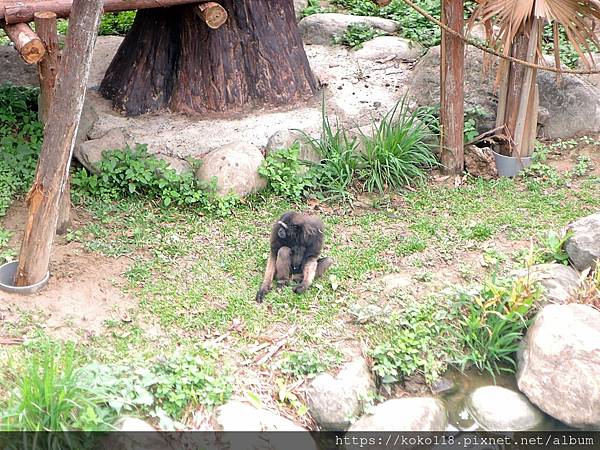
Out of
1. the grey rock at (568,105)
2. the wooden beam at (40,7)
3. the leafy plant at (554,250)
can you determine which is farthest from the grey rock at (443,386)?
the grey rock at (568,105)

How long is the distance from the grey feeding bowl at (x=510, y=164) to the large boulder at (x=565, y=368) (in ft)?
7.98

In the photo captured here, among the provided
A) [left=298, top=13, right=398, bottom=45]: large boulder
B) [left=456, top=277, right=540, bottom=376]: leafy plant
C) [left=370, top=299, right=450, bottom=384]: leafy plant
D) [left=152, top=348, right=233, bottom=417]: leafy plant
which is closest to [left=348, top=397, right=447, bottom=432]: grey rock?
[left=370, top=299, right=450, bottom=384]: leafy plant

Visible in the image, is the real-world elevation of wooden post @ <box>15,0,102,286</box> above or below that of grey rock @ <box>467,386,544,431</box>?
above

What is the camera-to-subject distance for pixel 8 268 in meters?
5.43

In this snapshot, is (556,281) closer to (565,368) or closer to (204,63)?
(565,368)

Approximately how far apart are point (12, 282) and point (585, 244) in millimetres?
4023

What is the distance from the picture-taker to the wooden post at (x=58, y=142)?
494 centimetres

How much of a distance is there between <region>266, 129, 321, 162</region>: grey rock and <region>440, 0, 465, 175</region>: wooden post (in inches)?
46.4

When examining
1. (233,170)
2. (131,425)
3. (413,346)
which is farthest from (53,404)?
(233,170)

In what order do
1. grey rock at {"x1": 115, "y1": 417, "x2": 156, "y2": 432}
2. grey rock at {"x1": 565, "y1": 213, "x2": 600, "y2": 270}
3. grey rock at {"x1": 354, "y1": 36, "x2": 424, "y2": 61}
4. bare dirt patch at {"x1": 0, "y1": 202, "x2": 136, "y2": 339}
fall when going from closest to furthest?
1. grey rock at {"x1": 115, "y1": 417, "x2": 156, "y2": 432}
2. bare dirt patch at {"x1": 0, "y1": 202, "x2": 136, "y2": 339}
3. grey rock at {"x1": 565, "y1": 213, "x2": 600, "y2": 270}
4. grey rock at {"x1": 354, "y1": 36, "x2": 424, "y2": 61}

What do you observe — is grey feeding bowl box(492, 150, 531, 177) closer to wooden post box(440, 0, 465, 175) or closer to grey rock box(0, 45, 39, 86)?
wooden post box(440, 0, 465, 175)

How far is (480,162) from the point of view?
7.11 meters

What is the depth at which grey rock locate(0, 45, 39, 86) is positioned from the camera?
26.5 ft

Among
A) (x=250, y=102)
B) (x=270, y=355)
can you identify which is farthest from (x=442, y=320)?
(x=250, y=102)
